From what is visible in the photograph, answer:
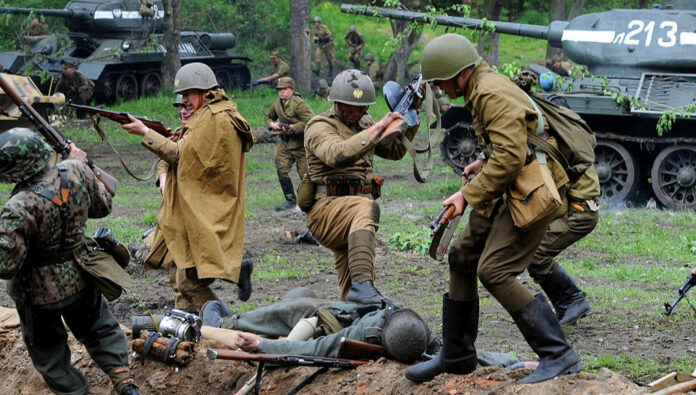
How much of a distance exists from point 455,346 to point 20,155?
8.67ft

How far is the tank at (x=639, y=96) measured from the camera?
50.7ft

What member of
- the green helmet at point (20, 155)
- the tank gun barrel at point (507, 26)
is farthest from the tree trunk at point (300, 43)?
the green helmet at point (20, 155)

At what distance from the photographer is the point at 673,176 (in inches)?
615

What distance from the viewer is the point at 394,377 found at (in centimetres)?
592

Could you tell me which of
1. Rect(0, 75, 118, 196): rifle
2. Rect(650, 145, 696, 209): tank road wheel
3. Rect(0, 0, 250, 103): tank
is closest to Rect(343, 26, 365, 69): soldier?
Rect(0, 0, 250, 103): tank

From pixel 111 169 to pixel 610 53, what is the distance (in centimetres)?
905

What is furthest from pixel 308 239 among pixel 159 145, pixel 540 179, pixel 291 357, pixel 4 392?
pixel 540 179

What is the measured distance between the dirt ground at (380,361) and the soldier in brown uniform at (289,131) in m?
1.32

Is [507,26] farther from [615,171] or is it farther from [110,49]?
[110,49]

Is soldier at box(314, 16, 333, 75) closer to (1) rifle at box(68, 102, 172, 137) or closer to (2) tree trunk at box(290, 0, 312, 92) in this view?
(2) tree trunk at box(290, 0, 312, 92)

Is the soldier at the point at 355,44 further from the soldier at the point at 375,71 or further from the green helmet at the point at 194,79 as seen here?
the green helmet at the point at 194,79

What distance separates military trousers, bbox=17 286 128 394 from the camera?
6.31 metres

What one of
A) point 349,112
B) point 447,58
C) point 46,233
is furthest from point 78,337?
point 447,58

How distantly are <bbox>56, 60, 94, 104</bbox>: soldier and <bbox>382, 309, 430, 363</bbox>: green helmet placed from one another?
63.8ft
